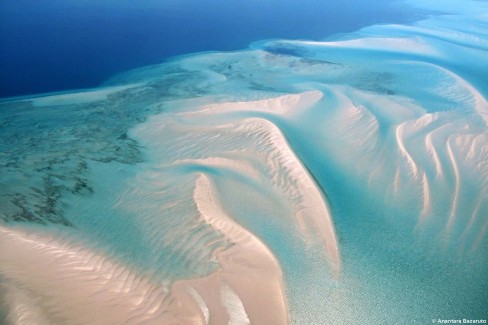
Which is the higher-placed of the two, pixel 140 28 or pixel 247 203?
pixel 140 28

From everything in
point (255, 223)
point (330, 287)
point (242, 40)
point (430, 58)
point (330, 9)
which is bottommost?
point (330, 287)

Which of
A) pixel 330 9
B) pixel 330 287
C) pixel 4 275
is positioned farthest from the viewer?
pixel 330 9

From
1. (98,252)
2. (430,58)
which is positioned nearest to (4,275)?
(98,252)

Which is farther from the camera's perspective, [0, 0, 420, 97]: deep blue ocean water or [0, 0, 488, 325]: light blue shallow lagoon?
[0, 0, 420, 97]: deep blue ocean water

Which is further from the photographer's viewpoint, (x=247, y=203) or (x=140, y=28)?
(x=140, y=28)

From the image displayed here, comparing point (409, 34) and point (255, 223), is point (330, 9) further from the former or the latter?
point (255, 223)
